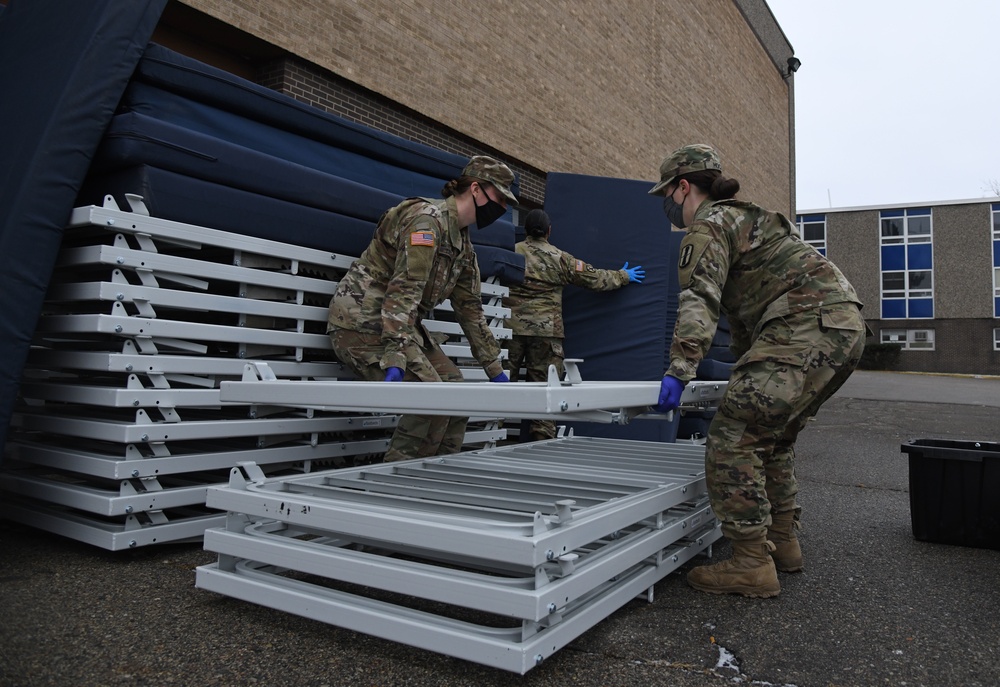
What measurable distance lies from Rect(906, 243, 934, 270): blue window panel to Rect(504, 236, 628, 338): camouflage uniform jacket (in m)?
32.9

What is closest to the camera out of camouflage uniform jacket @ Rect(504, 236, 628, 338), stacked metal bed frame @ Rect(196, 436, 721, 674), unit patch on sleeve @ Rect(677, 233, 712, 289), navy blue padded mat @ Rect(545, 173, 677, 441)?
stacked metal bed frame @ Rect(196, 436, 721, 674)

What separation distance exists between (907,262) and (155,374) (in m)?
37.0

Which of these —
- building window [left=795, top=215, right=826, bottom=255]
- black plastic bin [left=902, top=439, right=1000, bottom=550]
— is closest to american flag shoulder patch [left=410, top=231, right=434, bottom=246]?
black plastic bin [left=902, top=439, right=1000, bottom=550]

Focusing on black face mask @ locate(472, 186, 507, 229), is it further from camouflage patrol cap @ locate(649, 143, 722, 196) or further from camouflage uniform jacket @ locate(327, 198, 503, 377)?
camouflage patrol cap @ locate(649, 143, 722, 196)

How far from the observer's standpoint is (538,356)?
6.45 metres

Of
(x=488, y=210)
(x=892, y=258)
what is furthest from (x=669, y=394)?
(x=892, y=258)

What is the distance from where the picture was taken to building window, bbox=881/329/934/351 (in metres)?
33.3

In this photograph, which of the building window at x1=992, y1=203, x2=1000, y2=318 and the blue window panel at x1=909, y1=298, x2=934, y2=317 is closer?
the building window at x1=992, y1=203, x2=1000, y2=318

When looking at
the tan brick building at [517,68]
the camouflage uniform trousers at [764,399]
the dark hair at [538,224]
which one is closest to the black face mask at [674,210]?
the camouflage uniform trousers at [764,399]

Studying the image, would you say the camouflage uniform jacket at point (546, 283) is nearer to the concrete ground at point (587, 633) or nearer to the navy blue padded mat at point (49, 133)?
the concrete ground at point (587, 633)

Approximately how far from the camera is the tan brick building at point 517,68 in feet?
20.6

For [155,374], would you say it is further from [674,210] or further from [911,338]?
[911,338]

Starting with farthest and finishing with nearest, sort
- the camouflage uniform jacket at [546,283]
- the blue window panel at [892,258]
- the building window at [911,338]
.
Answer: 1. the blue window panel at [892,258]
2. the building window at [911,338]
3. the camouflage uniform jacket at [546,283]

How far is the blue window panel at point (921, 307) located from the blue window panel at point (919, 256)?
1488mm
